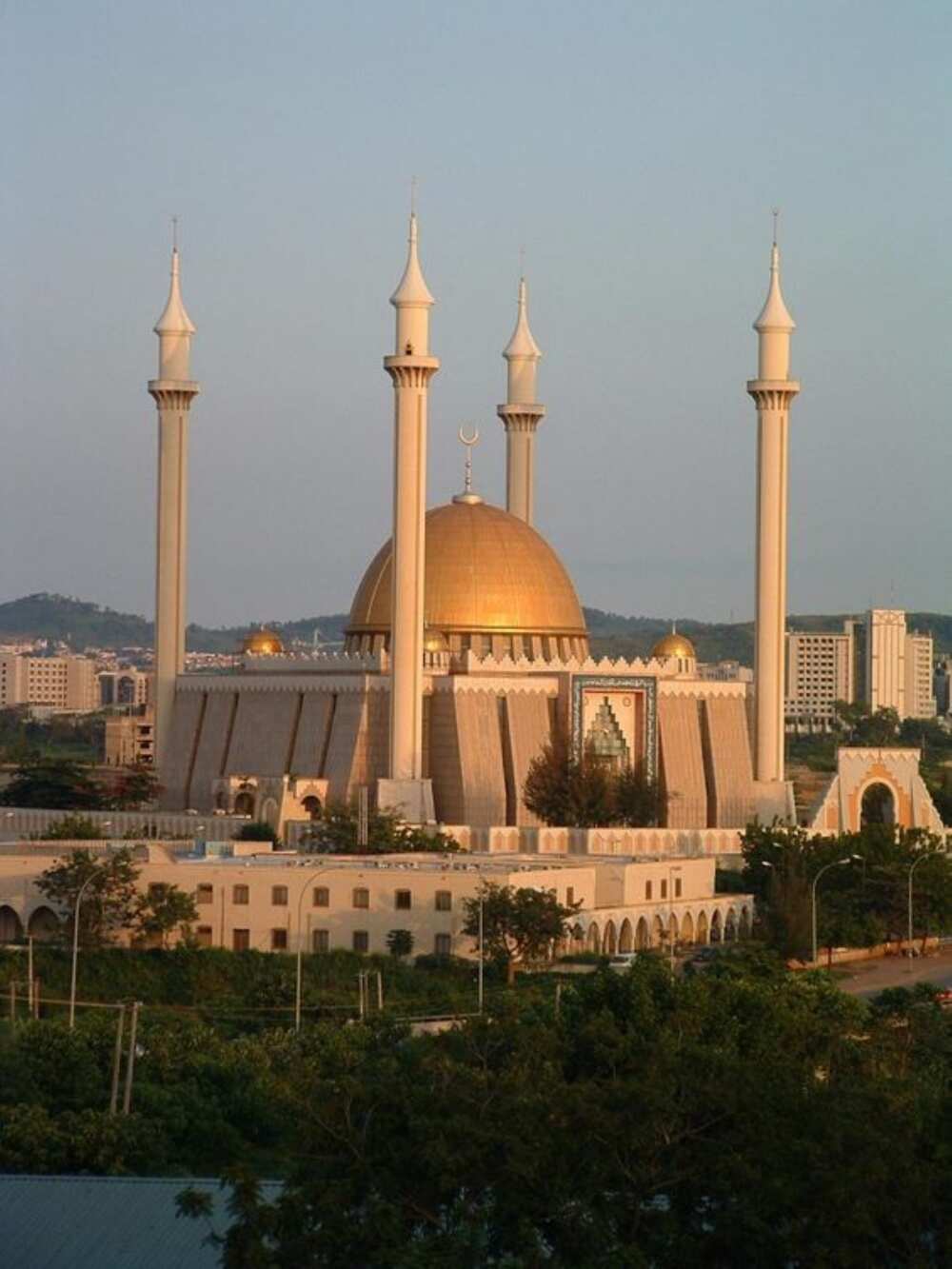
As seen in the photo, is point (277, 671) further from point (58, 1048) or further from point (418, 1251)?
point (418, 1251)

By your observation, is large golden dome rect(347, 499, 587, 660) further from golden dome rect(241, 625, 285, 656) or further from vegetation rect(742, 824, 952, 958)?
vegetation rect(742, 824, 952, 958)

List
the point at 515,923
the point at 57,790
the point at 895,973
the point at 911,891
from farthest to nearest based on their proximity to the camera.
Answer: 1. the point at 57,790
2. the point at 911,891
3. the point at 895,973
4. the point at 515,923

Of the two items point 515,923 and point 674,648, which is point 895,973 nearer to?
point 515,923

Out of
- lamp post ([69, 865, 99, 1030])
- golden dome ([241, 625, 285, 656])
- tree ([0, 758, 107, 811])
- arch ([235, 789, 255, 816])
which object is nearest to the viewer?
lamp post ([69, 865, 99, 1030])

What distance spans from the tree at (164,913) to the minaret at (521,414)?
26585mm

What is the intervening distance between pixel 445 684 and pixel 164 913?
50.2 ft

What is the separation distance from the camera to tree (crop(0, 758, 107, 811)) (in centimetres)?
7975

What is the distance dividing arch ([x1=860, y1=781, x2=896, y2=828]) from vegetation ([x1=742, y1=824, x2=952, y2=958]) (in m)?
6.99

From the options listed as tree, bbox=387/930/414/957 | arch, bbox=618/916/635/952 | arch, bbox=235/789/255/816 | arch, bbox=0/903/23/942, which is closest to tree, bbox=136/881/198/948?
arch, bbox=0/903/23/942

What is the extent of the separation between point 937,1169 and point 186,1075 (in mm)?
14405

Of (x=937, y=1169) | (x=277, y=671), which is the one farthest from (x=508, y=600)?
(x=937, y=1169)

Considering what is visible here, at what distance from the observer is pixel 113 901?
200 ft

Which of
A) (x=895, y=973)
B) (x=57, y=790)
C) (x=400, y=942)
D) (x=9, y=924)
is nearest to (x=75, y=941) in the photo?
(x=400, y=942)

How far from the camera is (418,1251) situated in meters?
28.5
